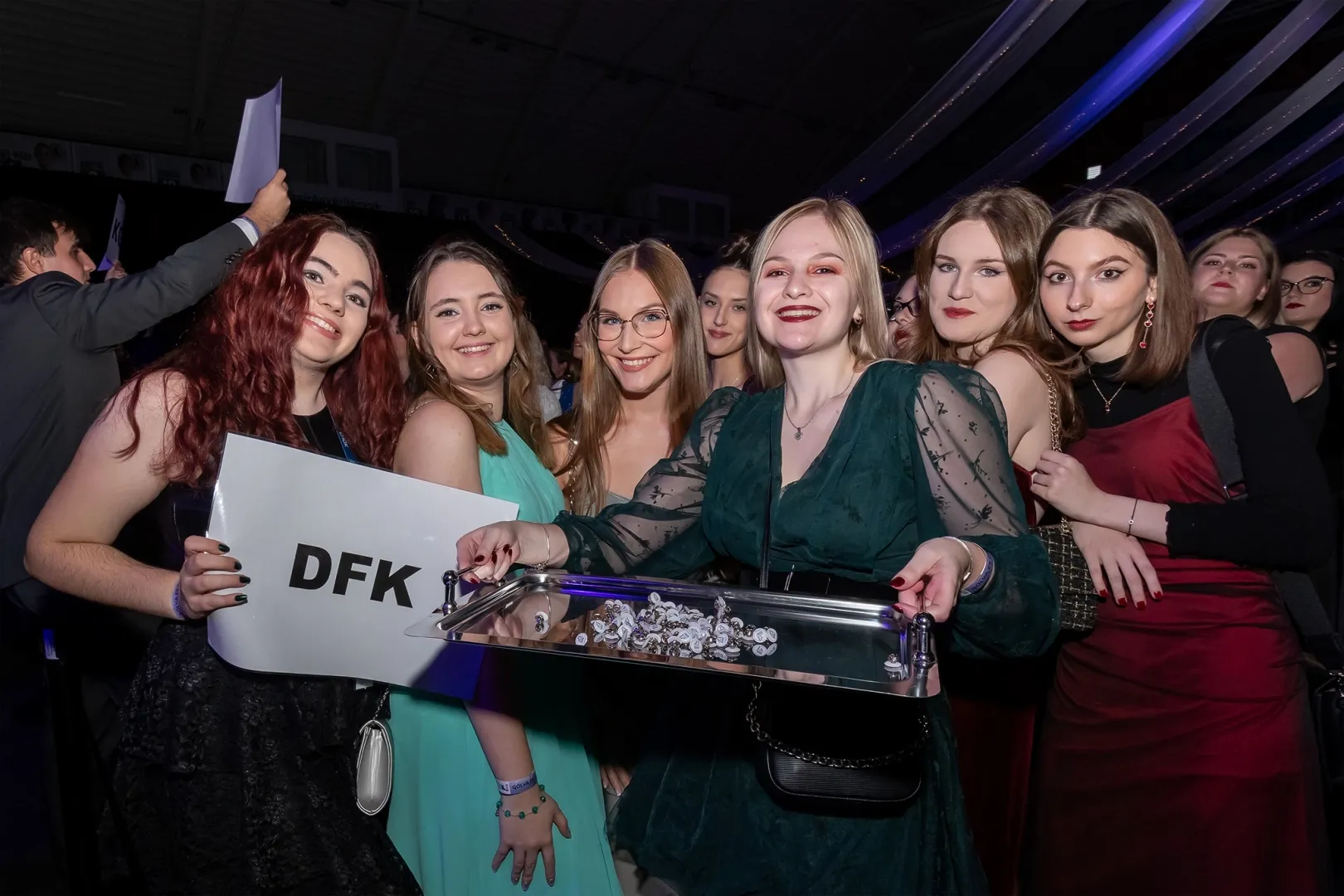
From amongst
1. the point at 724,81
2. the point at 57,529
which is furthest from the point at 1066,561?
the point at 724,81

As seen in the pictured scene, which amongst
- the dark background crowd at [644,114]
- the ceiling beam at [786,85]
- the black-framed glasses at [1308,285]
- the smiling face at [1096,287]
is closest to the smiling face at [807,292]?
the smiling face at [1096,287]

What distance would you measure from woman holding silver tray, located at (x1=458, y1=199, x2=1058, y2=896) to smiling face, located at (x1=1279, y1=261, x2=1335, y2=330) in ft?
12.2

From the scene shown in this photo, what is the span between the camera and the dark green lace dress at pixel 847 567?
4.98ft

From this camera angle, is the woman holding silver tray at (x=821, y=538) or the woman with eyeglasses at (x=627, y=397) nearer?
the woman holding silver tray at (x=821, y=538)

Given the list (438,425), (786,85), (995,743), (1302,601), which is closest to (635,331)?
(438,425)

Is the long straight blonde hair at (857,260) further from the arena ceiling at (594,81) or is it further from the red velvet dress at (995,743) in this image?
the arena ceiling at (594,81)

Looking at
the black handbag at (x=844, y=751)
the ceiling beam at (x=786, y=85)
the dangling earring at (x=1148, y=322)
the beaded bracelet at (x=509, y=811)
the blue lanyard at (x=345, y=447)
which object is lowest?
the beaded bracelet at (x=509, y=811)

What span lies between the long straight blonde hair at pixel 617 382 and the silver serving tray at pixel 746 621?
3.17 ft

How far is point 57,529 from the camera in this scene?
1664 mm

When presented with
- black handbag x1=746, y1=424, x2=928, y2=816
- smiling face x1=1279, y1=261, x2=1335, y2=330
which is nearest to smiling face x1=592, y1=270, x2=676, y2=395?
black handbag x1=746, y1=424, x2=928, y2=816

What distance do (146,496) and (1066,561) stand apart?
6.62 feet

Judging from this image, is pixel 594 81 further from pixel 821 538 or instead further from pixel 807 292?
pixel 821 538

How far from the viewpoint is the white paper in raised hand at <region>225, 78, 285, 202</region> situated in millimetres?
2215

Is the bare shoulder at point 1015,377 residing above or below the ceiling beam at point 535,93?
below
